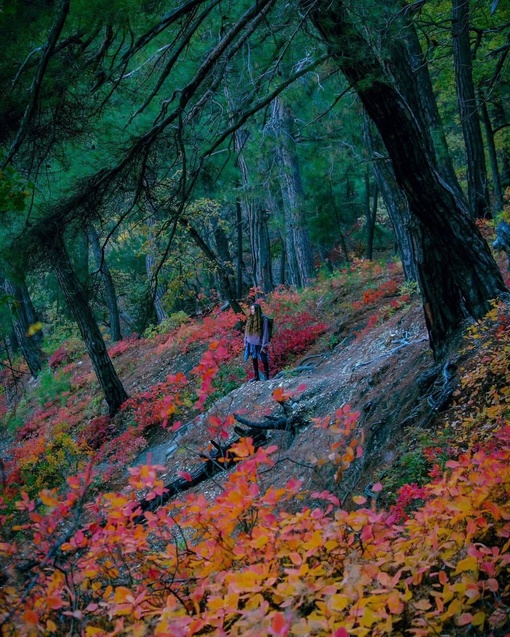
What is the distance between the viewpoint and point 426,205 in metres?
5.54

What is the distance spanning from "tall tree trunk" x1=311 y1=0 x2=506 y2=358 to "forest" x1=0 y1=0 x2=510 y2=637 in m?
0.02

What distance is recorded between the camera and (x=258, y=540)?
95.3 inches

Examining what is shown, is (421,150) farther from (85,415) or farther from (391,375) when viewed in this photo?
(85,415)

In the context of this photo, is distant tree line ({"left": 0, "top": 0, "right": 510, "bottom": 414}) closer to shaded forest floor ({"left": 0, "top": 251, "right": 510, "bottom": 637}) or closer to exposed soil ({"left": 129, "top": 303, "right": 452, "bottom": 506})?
exposed soil ({"left": 129, "top": 303, "right": 452, "bottom": 506})

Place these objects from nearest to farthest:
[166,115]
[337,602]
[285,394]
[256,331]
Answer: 1. [337,602]
2. [285,394]
3. [166,115]
4. [256,331]

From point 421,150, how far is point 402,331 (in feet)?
13.4

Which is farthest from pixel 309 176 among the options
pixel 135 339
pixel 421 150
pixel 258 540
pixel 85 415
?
pixel 258 540

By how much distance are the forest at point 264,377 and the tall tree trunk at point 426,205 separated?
0.07ft

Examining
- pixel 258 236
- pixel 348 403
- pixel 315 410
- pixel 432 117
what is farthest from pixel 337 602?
pixel 258 236

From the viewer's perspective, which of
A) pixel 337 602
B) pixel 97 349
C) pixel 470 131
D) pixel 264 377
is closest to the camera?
pixel 337 602

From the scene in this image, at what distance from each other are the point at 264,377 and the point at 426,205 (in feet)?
20.0

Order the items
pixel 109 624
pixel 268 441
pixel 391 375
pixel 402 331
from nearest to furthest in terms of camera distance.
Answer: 1. pixel 109 624
2. pixel 391 375
3. pixel 268 441
4. pixel 402 331

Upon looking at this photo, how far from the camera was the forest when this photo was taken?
240 centimetres

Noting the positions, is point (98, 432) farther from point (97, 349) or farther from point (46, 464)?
point (97, 349)
